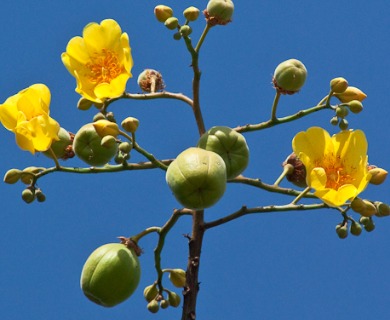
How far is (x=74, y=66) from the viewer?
550cm

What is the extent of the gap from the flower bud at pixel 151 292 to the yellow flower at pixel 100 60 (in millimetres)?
1239

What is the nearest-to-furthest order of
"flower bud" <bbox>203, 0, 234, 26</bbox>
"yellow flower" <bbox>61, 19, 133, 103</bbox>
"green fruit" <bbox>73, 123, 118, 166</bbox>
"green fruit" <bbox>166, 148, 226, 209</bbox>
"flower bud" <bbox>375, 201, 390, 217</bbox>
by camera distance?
"green fruit" <bbox>166, 148, 226, 209</bbox> → "flower bud" <bbox>375, 201, 390, 217</bbox> → "green fruit" <bbox>73, 123, 118, 166</bbox> → "yellow flower" <bbox>61, 19, 133, 103</bbox> → "flower bud" <bbox>203, 0, 234, 26</bbox>

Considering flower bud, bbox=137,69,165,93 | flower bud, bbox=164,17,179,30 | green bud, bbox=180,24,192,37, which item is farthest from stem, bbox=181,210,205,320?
flower bud, bbox=137,69,165,93

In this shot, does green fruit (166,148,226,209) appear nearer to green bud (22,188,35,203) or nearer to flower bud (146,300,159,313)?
flower bud (146,300,159,313)

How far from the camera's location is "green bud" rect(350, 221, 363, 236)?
4.93 metres

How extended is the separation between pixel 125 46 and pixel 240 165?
125cm

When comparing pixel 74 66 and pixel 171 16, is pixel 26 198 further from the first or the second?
pixel 171 16

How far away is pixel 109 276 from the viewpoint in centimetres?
468

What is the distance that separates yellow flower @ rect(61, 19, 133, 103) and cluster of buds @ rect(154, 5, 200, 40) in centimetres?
28

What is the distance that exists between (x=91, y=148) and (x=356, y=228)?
5.66 feet

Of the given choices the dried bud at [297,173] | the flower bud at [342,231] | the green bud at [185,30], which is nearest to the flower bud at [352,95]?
the dried bud at [297,173]

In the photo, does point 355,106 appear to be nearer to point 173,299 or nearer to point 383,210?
point 383,210

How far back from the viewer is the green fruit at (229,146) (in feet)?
15.5

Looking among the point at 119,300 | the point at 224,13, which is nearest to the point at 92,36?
the point at 224,13
